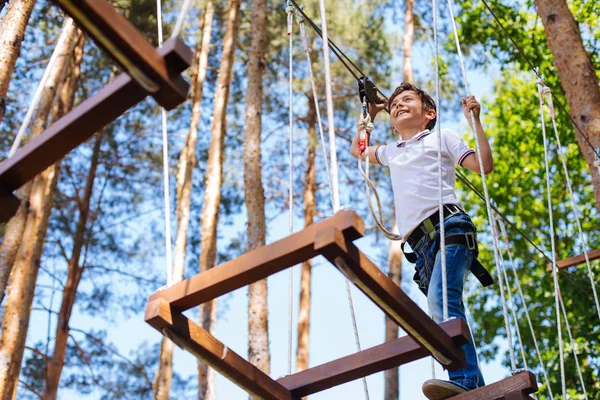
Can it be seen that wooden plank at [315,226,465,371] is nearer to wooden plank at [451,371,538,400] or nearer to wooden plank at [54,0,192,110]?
wooden plank at [451,371,538,400]

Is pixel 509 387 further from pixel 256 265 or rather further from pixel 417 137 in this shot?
pixel 417 137

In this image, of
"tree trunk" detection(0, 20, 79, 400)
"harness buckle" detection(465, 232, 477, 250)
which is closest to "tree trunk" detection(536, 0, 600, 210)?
"harness buckle" detection(465, 232, 477, 250)

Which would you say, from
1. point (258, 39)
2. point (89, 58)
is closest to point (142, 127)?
point (89, 58)

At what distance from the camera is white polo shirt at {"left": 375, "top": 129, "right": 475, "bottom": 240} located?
2543 mm

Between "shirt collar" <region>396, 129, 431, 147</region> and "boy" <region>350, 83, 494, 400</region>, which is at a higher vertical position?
"shirt collar" <region>396, 129, 431, 147</region>

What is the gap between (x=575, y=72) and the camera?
4496mm

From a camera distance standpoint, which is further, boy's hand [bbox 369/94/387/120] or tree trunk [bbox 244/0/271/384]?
tree trunk [bbox 244/0/271/384]

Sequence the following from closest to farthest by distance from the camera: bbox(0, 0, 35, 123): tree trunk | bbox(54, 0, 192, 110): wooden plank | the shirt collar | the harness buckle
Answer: bbox(54, 0, 192, 110): wooden plank, the harness buckle, the shirt collar, bbox(0, 0, 35, 123): tree trunk

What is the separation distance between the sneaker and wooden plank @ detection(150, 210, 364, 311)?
2.17 ft

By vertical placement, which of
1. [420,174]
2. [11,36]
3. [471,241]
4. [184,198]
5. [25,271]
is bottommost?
[471,241]

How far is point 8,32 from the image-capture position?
3963mm

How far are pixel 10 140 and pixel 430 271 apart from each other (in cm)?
944

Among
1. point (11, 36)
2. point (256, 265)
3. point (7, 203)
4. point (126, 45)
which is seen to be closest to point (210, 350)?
point (256, 265)

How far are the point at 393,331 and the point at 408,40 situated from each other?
12.1ft
